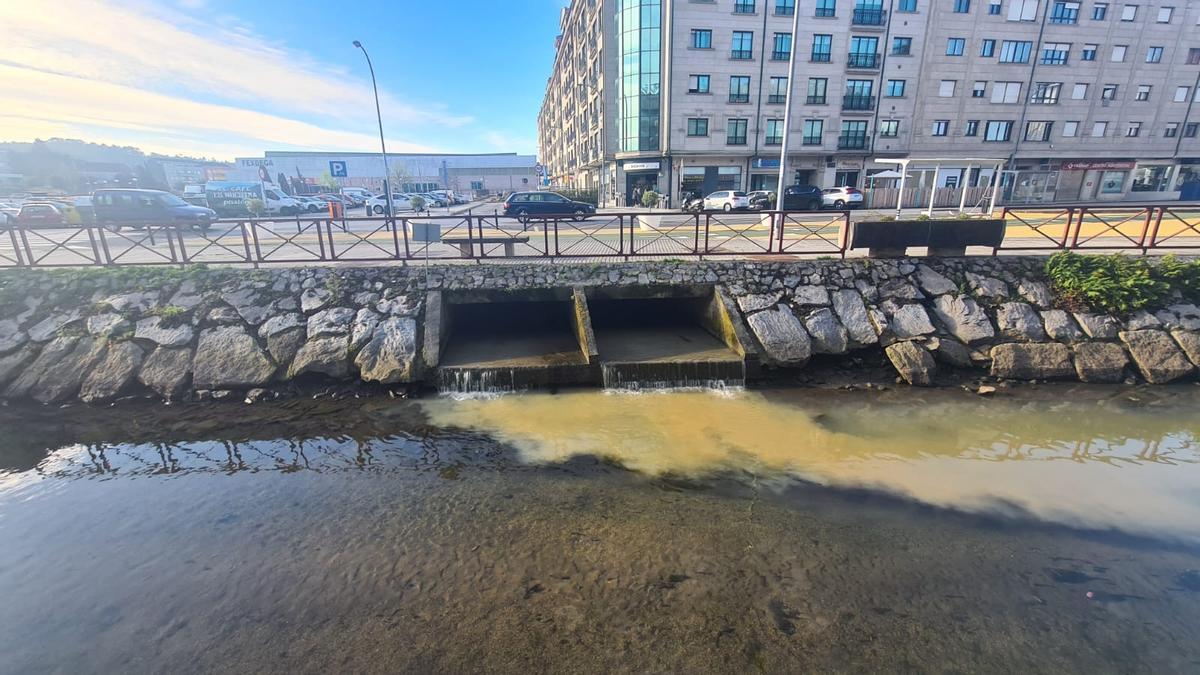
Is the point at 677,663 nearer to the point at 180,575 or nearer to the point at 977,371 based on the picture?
the point at 180,575

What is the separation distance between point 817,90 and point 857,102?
3.38m

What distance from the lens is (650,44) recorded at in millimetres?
36781

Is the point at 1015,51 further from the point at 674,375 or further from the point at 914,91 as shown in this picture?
the point at 674,375

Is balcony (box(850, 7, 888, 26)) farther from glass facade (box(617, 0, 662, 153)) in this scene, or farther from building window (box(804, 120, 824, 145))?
glass facade (box(617, 0, 662, 153))

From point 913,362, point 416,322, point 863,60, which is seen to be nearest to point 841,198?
point 863,60

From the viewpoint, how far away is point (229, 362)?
995cm

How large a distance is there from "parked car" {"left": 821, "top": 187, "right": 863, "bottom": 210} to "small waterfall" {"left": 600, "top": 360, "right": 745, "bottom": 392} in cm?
2528

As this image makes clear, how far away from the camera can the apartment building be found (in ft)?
120

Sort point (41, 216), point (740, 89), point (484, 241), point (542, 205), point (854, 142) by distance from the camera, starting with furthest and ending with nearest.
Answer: point (854, 142) < point (740, 89) < point (542, 205) < point (41, 216) < point (484, 241)

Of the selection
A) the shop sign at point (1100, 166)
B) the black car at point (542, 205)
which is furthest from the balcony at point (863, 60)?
the black car at point (542, 205)

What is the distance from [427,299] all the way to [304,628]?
757 centimetres

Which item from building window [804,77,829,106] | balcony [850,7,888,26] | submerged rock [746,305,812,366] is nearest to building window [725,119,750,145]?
building window [804,77,829,106]

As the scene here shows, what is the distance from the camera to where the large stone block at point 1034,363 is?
32.5ft

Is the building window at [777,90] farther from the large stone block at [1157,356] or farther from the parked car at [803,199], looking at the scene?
the large stone block at [1157,356]
